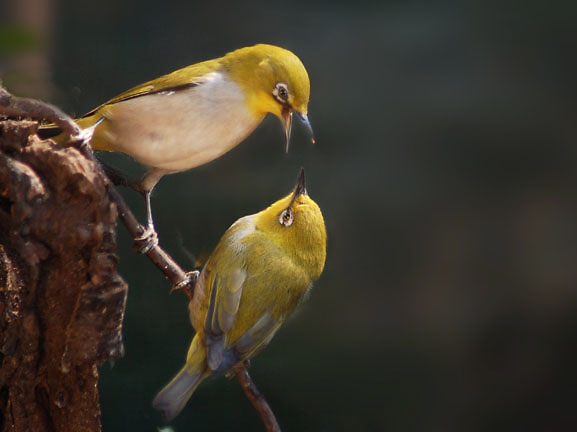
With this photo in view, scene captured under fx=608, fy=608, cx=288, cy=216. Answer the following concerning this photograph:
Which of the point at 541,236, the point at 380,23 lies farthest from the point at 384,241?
the point at 380,23

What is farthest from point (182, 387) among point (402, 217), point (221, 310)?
point (402, 217)

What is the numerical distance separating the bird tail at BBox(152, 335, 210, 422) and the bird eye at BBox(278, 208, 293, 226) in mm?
289

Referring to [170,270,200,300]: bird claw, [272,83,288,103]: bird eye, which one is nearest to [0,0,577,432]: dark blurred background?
[170,270,200,300]: bird claw

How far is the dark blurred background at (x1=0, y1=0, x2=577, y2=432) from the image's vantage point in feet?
5.51

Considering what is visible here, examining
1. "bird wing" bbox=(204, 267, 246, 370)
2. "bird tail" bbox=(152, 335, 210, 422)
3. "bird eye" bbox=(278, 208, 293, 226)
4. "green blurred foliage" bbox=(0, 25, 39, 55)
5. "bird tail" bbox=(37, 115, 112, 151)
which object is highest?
"green blurred foliage" bbox=(0, 25, 39, 55)

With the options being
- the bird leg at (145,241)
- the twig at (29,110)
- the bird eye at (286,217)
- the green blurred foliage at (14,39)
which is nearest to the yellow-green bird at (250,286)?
the bird eye at (286,217)

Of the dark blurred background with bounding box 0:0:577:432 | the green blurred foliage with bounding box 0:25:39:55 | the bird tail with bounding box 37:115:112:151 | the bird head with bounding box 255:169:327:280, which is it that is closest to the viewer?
the green blurred foliage with bounding box 0:25:39:55

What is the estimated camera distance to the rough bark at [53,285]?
924 mm

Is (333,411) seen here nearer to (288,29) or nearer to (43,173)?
(288,29)

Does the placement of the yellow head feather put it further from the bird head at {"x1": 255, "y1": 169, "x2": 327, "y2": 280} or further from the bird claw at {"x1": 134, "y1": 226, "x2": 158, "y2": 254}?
the bird claw at {"x1": 134, "y1": 226, "x2": 158, "y2": 254}

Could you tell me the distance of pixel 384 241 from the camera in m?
1.87

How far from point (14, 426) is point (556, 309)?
154 centimetres

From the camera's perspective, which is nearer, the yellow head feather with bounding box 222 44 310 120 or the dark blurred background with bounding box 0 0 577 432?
the yellow head feather with bounding box 222 44 310 120

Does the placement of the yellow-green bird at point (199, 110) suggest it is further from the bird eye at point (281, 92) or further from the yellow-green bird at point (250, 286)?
the yellow-green bird at point (250, 286)
